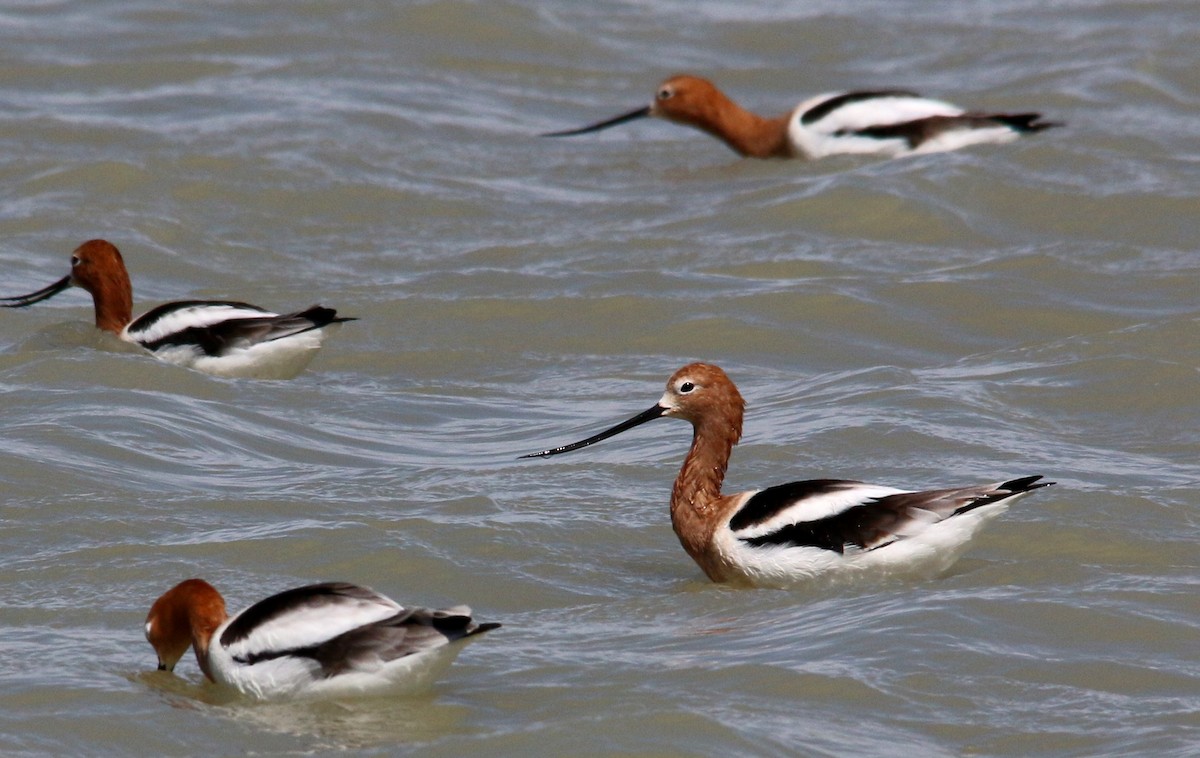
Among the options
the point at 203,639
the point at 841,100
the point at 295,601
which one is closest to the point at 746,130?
the point at 841,100

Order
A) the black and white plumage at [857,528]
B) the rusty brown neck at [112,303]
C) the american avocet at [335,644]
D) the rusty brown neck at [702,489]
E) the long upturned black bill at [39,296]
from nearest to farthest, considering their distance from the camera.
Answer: the american avocet at [335,644] < the black and white plumage at [857,528] < the rusty brown neck at [702,489] < the rusty brown neck at [112,303] < the long upturned black bill at [39,296]

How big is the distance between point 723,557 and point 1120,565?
159cm

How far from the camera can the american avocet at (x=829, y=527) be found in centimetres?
722

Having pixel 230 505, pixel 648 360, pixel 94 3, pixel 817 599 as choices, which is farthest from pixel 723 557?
pixel 94 3

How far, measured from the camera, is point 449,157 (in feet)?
53.8

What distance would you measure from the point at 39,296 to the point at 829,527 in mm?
6197

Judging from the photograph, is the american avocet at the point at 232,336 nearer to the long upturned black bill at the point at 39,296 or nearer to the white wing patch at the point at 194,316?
the white wing patch at the point at 194,316

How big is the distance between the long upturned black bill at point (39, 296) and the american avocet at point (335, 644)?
5.82 meters

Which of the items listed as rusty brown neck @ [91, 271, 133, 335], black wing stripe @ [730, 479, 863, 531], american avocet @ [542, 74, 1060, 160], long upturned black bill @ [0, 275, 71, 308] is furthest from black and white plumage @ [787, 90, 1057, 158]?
black wing stripe @ [730, 479, 863, 531]

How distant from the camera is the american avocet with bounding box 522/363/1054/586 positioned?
284 inches

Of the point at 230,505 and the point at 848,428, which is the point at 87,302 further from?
the point at 848,428

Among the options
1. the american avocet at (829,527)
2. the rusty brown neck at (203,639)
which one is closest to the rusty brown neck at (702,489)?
the american avocet at (829,527)

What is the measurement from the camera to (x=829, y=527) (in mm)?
7336

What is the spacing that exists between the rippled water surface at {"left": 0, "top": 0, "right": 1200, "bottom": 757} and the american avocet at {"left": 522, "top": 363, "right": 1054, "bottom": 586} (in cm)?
12
